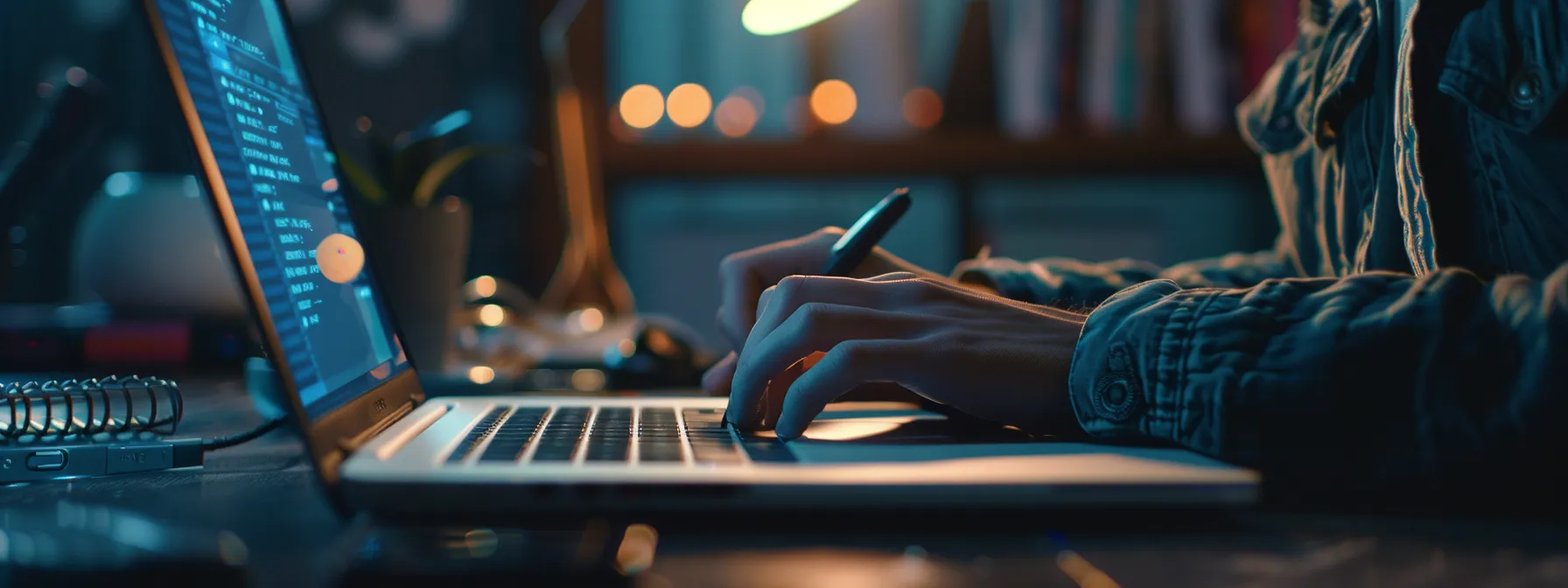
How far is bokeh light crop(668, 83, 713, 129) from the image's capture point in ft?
6.57

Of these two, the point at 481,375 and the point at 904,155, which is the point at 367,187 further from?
the point at 904,155

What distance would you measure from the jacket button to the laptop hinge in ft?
2.18

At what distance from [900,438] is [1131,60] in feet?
5.63

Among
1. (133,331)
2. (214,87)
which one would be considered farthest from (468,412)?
(133,331)

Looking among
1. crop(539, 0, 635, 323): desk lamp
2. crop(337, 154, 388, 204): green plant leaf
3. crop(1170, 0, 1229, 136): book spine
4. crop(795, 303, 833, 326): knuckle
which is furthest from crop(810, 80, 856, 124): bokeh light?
crop(795, 303, 833, 326): knuckle

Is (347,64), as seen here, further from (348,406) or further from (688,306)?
(348,406)

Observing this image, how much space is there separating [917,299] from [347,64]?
6.14 ft

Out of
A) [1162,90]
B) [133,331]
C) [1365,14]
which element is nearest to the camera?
[1365,14]

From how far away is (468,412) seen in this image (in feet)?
1.94

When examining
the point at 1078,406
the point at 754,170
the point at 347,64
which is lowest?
the point at 1078,406

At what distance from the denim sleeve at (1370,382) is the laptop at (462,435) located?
32 millimetres

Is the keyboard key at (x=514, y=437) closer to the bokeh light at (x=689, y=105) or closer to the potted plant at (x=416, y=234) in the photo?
the potted plant at (x=416, y=234)

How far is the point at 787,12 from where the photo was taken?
1.14 meters

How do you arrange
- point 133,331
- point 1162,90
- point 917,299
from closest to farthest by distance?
point 917,299
point 133,331
point 1162,90
